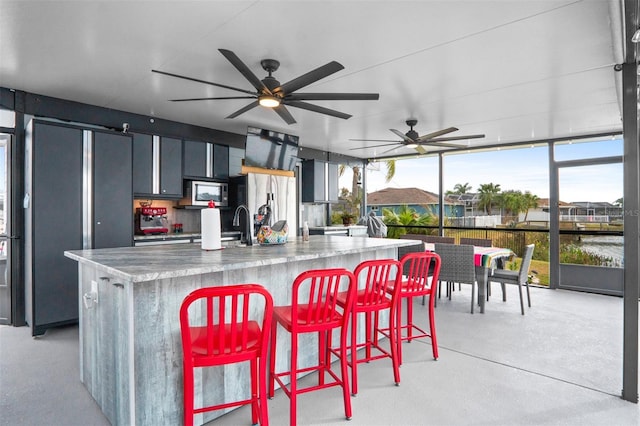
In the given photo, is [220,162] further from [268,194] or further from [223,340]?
[223,340]

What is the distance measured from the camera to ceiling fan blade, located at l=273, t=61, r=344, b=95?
2.50m

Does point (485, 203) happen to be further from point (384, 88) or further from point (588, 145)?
point (384, 88)

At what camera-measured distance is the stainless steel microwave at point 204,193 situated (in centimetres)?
525

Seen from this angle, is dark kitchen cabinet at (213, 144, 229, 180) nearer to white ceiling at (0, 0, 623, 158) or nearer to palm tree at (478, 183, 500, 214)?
white ceiling at (0, 0, 623, 158)

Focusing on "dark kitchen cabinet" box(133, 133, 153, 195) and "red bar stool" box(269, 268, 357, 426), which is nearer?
"red bar stool" box(269, 268, 357, 426)

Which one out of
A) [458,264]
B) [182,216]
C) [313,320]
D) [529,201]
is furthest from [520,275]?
[182,216]

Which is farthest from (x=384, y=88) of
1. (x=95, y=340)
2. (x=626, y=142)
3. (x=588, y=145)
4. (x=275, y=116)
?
(x=588, y=145)

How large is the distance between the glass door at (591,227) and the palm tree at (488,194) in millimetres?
1054

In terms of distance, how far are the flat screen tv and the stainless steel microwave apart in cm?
58

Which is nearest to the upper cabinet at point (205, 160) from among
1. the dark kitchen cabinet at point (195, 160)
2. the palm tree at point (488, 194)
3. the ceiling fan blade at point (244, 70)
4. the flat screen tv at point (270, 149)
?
the dark kitchen cabinet at point (195, 160)

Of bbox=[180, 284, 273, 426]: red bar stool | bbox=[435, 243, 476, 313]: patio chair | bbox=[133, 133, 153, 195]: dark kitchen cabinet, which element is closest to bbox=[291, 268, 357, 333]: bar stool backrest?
bbox=[180, 284, 273, 426]: red bar stool

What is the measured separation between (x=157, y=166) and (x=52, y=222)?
57.1 inches

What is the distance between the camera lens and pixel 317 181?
23.1ft

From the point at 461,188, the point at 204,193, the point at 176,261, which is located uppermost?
the point at 461,188
